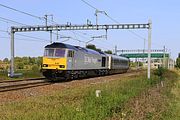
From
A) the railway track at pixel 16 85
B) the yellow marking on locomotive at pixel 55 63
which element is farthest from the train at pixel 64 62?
the railway track at pixel 16 85

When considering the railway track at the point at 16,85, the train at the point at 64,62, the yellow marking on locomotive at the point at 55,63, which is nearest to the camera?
the railway track at the point at 16,85

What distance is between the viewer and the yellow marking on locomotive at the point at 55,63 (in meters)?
30.8

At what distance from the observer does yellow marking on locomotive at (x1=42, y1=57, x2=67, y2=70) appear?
30.8 meters

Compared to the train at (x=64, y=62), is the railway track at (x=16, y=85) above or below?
below

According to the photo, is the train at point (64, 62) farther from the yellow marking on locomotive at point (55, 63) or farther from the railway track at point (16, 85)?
the railway track at point (16, 85)

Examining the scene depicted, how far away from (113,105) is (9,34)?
39.2 m

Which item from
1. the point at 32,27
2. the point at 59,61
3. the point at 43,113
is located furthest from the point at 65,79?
the point at 43,113

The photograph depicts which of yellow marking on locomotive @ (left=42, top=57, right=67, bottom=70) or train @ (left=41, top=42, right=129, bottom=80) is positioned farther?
train @ (left=41, top=42, right=129, bottom=80)

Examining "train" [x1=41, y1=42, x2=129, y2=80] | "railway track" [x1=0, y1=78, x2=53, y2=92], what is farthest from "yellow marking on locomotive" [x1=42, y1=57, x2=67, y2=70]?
"railway track" [x1=0, y1=78, x2=53, y2=92]

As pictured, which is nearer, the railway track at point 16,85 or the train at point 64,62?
the railway track at point 16,85

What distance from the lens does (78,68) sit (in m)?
34.9

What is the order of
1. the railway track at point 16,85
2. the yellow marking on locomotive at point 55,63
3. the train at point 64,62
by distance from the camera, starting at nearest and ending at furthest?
1. the railway track at point 16,85
2. the yellow marking on locomotive at point 55,63
3. the train at point 64,62

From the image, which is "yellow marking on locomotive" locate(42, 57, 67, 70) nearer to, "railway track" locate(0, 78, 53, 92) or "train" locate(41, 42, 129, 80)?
"train" locate(41, 42, 129, 80)

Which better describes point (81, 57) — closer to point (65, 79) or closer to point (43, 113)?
point (65, 79)
